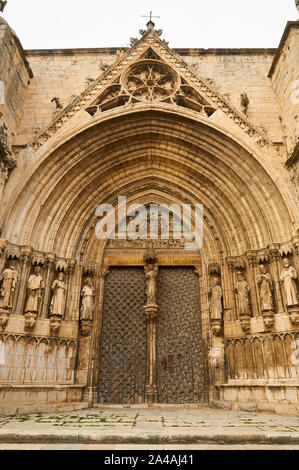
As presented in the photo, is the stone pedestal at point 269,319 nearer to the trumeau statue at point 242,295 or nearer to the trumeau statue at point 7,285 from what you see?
the trumeau statue at point 242,295

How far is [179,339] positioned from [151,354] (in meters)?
0.91

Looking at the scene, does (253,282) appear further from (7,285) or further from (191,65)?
(191,65)

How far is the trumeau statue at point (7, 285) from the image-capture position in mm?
7680

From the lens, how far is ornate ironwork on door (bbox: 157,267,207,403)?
902 centimetres

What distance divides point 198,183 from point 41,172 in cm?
478

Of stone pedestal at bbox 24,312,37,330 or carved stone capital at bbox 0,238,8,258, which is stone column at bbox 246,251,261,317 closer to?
stone pedestal at bbox 24,312,37,330

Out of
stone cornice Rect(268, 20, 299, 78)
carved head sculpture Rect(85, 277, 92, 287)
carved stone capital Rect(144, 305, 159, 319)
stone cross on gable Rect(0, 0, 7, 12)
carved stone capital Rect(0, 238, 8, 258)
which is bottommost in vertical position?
carved stone capital Rect(144, 305, 159, 319)

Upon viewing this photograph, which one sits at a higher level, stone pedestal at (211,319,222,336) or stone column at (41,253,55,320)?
stone column at (41,253,55,320)

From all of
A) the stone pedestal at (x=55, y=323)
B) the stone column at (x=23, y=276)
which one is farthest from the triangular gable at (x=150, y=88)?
the stone pedestal at (x=55, y=323)

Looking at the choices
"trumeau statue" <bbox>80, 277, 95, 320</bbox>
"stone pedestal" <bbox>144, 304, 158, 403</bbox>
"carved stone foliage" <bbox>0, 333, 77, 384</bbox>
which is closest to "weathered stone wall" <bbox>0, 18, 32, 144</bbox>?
"trumeau statue" <bbox>80, 277, 95, 320</bbox>

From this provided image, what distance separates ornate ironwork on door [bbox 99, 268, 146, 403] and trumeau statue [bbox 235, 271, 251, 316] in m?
2.82

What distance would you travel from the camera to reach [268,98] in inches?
424

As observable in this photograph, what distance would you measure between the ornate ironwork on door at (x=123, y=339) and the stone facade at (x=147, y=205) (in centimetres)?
8

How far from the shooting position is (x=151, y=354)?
9.30 metres
